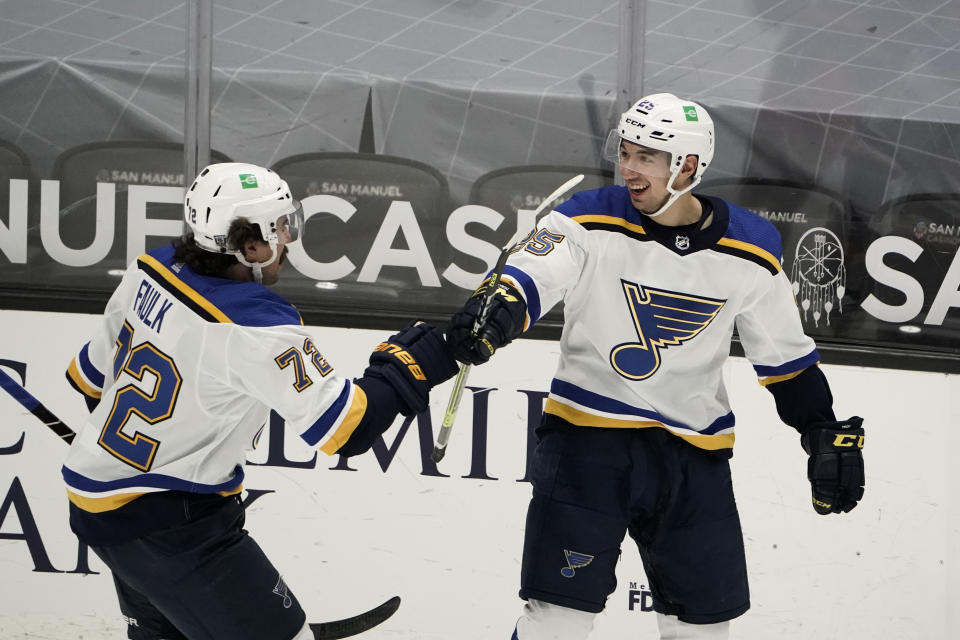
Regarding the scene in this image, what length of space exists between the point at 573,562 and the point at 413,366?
0.50 metres

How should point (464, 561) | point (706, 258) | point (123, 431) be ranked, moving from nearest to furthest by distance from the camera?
point (123, 431) → point (706, 258) → point (464, 561)

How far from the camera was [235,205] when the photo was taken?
2041 millimetres

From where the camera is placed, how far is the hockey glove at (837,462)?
90.9 inches

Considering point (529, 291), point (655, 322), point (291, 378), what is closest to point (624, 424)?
point (655, 322)

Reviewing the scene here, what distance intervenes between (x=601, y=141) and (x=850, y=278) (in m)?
0.78

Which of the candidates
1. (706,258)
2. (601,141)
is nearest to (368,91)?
(601,141)

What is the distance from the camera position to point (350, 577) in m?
3.08

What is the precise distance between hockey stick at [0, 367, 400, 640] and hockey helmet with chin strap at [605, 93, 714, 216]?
99 centimetres

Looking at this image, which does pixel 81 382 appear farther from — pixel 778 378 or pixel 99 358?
pixel 778 378

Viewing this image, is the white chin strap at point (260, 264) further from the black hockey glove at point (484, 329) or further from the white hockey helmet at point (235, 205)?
the black hockey glove at point (484, 329)

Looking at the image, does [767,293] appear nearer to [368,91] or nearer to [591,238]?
[591,238]

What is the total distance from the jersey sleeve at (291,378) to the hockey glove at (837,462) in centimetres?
94

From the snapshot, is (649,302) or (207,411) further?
(649,302)

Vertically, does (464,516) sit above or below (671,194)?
below
